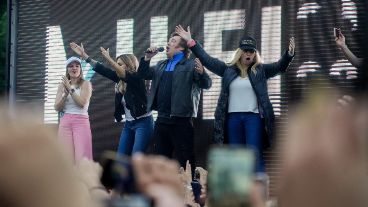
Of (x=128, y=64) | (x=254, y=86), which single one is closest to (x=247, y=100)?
(x=254, y=86)

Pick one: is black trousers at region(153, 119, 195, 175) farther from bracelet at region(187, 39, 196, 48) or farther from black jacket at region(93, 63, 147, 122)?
bracelet at region(187, 39, 196, 48)

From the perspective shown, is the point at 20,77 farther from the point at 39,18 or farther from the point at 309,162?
the point at 309,162

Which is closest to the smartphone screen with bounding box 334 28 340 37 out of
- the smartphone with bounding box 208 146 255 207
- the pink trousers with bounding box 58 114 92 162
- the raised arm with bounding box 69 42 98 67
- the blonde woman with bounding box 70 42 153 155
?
the blonde woman with bounding box 70 42 153 155

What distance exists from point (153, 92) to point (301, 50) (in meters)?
1.53

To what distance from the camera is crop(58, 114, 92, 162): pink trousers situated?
23.2 ft

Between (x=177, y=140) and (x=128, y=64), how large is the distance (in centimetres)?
109

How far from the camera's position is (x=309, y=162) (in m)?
1.08

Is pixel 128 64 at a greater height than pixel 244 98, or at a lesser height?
greater

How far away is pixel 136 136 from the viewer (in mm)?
6848

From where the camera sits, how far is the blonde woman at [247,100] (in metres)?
5.94

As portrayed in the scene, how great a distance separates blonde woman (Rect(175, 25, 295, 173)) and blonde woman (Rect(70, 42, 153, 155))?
987 mm

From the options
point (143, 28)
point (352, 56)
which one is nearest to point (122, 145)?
point (143, 28)

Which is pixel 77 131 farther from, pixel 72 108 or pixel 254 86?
pixel 254 86

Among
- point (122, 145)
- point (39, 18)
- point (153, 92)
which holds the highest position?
point (39, 18)
